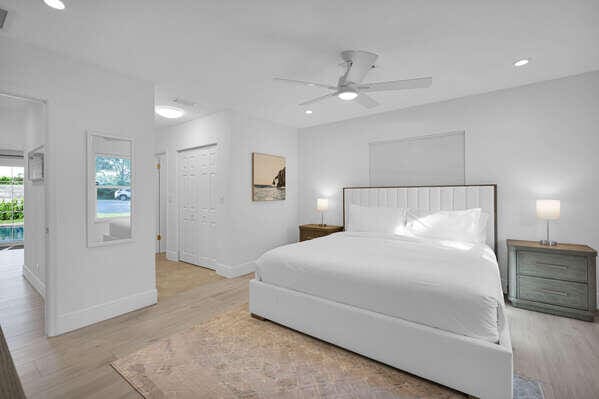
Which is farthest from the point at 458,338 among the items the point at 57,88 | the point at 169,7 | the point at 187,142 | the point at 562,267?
the point at 187,142

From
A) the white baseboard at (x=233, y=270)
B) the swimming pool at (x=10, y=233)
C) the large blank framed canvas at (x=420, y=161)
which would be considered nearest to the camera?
the large blank framed canvas at (x=420, y=161)

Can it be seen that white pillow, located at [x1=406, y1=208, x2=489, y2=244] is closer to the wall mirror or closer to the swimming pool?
the wall mirror

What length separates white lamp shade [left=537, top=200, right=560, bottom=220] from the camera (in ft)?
9.54

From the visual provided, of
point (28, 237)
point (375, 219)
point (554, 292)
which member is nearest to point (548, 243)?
point (554, 292)

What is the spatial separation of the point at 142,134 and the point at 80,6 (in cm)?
137

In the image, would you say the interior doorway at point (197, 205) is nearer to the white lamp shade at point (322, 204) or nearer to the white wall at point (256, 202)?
the white wall at point (256, 202)

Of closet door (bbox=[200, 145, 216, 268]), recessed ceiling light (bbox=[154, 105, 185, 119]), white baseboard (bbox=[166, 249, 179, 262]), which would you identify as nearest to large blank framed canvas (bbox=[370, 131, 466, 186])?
closet door (bbox=[200, 145, 216, 268])

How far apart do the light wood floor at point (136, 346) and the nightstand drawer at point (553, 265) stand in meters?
0.44

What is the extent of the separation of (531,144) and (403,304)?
286 centimetres

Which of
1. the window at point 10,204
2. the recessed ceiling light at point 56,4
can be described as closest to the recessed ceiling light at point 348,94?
the recessed ceiling light at point 56,4

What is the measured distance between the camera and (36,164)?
349 centimetres

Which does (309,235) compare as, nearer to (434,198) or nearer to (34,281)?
(434,198)

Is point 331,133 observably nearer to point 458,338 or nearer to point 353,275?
point 353,275

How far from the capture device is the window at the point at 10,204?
673 centimetres
